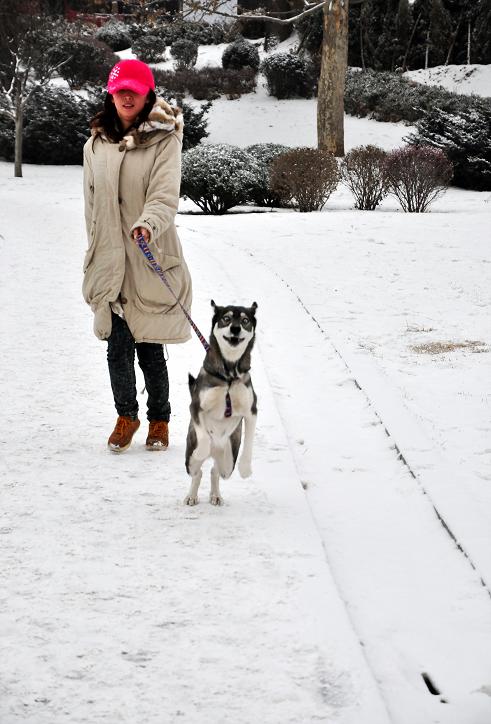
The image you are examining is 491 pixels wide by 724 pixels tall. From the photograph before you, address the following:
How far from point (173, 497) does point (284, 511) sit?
0.58 meters

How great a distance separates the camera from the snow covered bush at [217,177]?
1689cm

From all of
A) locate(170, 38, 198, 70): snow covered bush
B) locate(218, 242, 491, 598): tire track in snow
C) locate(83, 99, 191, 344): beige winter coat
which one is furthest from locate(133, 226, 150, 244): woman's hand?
locate(170, 38, 198, 70): snow covered bush

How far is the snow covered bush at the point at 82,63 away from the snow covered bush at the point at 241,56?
18.1ft

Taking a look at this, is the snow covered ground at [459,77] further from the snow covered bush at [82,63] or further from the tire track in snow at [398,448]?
the tire track in snow at [398,448]

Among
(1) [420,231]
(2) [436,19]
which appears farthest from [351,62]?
(1) [420,231]

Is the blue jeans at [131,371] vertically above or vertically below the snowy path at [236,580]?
above

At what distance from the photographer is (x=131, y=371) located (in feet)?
15.8

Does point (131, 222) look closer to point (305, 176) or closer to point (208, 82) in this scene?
point (305, 176)

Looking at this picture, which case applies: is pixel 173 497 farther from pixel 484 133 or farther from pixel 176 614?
pixel 484 133

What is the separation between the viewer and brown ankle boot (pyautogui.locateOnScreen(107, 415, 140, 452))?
484 centimetres

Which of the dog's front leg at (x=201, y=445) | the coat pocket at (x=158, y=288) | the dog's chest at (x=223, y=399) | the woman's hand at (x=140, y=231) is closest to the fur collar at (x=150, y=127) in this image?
the woman's hand at (x=140, y=231)

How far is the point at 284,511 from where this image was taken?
158 inches

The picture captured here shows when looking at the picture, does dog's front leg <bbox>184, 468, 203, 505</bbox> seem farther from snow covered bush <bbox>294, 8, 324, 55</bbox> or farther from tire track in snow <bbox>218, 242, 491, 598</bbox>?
snow covered bush <bbox>294, 8, 324, 55</bbox>

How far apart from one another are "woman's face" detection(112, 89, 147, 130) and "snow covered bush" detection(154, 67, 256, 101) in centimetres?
2753
